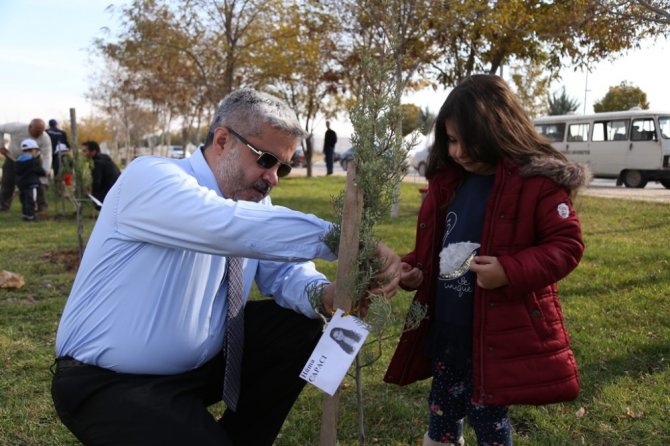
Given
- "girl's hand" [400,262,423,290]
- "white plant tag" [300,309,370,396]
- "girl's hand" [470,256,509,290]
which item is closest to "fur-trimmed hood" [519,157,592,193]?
"girl's hand" [470,256,509,290]

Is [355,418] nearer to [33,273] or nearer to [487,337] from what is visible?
[487,337]

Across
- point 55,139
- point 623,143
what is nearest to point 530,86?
point 623,143

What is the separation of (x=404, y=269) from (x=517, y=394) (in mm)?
633

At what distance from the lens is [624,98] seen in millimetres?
34250

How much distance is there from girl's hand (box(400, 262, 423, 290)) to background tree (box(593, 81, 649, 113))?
118 feet

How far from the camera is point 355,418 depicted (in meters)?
3.22

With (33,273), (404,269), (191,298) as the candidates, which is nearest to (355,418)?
(404,269)

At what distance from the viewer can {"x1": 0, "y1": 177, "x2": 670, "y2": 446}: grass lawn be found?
119 inches

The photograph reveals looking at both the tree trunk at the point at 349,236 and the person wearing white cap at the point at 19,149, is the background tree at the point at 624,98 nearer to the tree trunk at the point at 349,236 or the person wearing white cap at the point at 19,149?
the person wearing white cap at the point at 19,149

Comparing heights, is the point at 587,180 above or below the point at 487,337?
above

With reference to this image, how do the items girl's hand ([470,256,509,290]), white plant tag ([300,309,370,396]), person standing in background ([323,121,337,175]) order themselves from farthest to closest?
person standing in background ([323,121,337,175]) < girl's hand ([470,256,509,290]) < white plant tag ([300,309,370,396])

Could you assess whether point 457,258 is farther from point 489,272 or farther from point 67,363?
point 67,363

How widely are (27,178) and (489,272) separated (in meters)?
10.8

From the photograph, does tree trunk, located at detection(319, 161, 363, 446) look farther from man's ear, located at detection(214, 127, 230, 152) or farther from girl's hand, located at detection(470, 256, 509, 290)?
man's ear, located at detection(214, 127, 230, 152)
